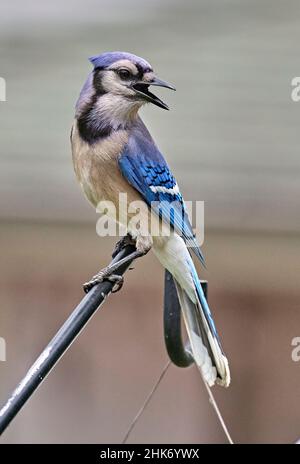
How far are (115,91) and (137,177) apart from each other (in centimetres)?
30

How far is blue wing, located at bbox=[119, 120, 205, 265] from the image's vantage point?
8.56ft

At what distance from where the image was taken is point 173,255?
2664 millimetres

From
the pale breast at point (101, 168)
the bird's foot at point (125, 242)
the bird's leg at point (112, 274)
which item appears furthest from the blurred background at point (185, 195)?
the bird's leg at point (112, 274)

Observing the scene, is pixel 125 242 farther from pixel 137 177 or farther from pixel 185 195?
pixel 185 195

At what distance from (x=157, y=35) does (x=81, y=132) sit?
3658mm

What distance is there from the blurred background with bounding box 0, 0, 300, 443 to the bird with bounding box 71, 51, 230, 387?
1.99m

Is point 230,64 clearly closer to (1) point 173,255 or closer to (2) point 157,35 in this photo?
(2) point 157,35

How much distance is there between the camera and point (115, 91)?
244cm

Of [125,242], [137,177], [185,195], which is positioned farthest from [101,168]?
[185,195]

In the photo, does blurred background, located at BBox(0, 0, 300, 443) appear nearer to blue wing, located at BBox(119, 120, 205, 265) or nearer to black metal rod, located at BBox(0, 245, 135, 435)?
blue wing, located at BBox(119, 120, 205, 265)

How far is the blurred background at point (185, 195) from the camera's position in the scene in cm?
471

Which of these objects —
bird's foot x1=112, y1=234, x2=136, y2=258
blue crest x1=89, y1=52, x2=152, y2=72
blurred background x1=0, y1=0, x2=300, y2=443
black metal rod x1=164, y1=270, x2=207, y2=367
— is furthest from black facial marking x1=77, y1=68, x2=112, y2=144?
blurred background x1=0, y1=0, x2=300, y2=443

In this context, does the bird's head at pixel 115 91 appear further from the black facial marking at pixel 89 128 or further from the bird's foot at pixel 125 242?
the bird's foot at pixel 125 242

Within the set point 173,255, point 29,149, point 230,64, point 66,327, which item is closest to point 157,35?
point 230,64
